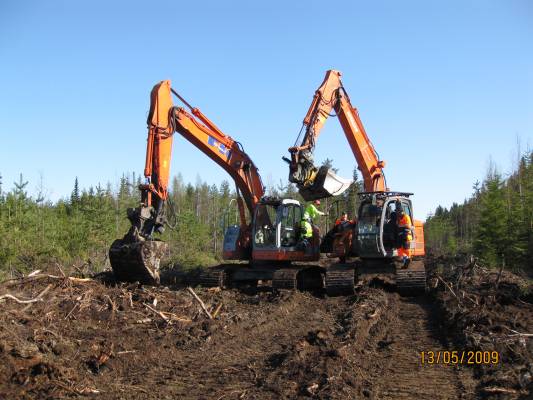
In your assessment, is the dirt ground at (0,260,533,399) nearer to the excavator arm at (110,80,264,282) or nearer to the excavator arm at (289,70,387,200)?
the excavator arm at (110,80,264,282)

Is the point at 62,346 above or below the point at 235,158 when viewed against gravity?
below

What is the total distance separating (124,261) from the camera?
39.1 ft

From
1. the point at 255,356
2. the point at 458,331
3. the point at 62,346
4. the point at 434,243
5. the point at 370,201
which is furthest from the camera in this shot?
the point at 434,243

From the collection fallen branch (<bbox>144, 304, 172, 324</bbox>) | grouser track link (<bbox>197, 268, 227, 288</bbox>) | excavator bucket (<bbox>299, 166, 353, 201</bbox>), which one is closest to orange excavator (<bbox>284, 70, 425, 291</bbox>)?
excavator bucket (<bbox>299, 166, 353, 201</bbox>)

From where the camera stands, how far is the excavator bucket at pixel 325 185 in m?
13.6

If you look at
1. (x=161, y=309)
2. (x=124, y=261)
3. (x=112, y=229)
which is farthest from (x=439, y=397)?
(x=112, y=229)

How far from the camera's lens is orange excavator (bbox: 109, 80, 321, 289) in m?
12.0

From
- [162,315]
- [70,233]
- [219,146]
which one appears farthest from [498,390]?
[70,233]

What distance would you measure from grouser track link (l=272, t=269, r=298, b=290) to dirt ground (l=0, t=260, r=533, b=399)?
3.41ft

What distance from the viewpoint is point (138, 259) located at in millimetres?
11680

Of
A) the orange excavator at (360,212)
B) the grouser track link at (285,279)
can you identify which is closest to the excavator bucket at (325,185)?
the orange excavator at (360,212)

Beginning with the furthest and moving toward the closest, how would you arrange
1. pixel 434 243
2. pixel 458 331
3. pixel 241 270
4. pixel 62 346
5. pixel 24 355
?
pixel 434 243 < pixel 241 270 < pixel 458 331 < pixel 62 346 < pixel 24 355

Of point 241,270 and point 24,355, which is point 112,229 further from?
point 24,355

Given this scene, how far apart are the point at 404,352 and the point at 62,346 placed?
4689 mm
